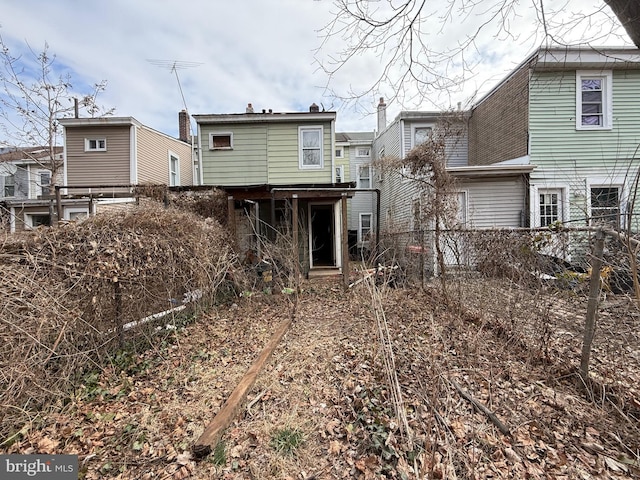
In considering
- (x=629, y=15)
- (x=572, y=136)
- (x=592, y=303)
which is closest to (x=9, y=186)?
(x=629, y=15)

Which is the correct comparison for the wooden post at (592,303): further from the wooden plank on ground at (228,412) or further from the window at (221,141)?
the window at (221,141)

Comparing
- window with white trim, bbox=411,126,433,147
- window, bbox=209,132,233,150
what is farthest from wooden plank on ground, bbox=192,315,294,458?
window with white trim, bbox=411,126,433,147

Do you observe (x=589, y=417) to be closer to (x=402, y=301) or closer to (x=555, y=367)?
(x=555, y=367)

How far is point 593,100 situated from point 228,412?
13.1m

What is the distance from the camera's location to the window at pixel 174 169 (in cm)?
1438

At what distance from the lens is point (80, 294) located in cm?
299

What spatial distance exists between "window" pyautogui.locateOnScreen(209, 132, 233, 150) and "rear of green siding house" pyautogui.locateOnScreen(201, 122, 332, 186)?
0.45 feet

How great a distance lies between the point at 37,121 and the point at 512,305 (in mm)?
18273

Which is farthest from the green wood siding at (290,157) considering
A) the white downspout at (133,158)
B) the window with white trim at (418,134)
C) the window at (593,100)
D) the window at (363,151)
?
the window at (593,100)

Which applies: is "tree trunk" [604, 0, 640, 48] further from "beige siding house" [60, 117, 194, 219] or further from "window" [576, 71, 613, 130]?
"beige siding house" [60, 117, 194, 219]

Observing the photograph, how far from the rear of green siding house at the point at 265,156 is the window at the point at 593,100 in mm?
8144

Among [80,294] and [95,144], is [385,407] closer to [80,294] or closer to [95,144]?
[80,294]

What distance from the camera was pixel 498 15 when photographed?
3.02m

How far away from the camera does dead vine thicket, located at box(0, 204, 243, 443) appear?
7.96 feet
